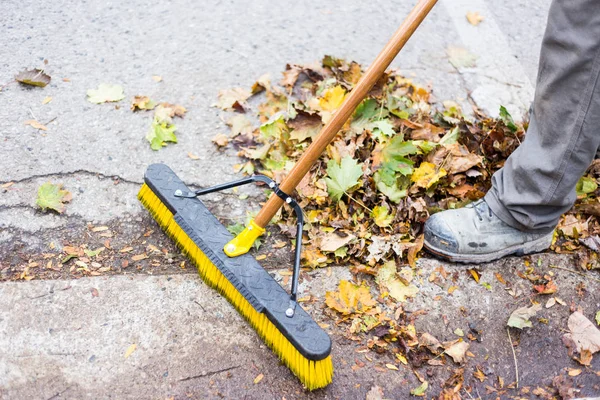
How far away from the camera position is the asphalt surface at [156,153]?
5.92ft

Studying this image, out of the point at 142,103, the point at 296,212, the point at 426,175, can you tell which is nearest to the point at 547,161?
the point at 426,175

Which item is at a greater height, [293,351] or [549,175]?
[549,175]

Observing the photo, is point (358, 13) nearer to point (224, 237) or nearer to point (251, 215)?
point (251, 215)

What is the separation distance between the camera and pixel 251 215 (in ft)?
7.51

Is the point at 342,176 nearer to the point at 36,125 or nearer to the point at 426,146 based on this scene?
the point at 426,146

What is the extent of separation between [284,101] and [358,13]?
3.58 ft

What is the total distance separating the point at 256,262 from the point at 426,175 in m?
0.88

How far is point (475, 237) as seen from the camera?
7.25 ft

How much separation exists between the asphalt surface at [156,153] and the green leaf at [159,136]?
0.04 metres

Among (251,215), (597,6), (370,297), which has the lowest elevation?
(370,297)

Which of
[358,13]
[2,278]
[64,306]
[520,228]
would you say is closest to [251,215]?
[64,306]

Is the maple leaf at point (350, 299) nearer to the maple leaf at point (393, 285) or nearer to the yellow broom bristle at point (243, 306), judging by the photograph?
the maple leaf at point (393, 285)

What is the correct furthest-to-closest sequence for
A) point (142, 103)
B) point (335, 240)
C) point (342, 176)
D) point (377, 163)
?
point (142, 103) → point (377, 163) → point (342, 176) → point (335, 240)

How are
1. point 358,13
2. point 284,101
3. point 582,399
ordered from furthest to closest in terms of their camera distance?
point 358,13 < point 284,101 < point 582,399
